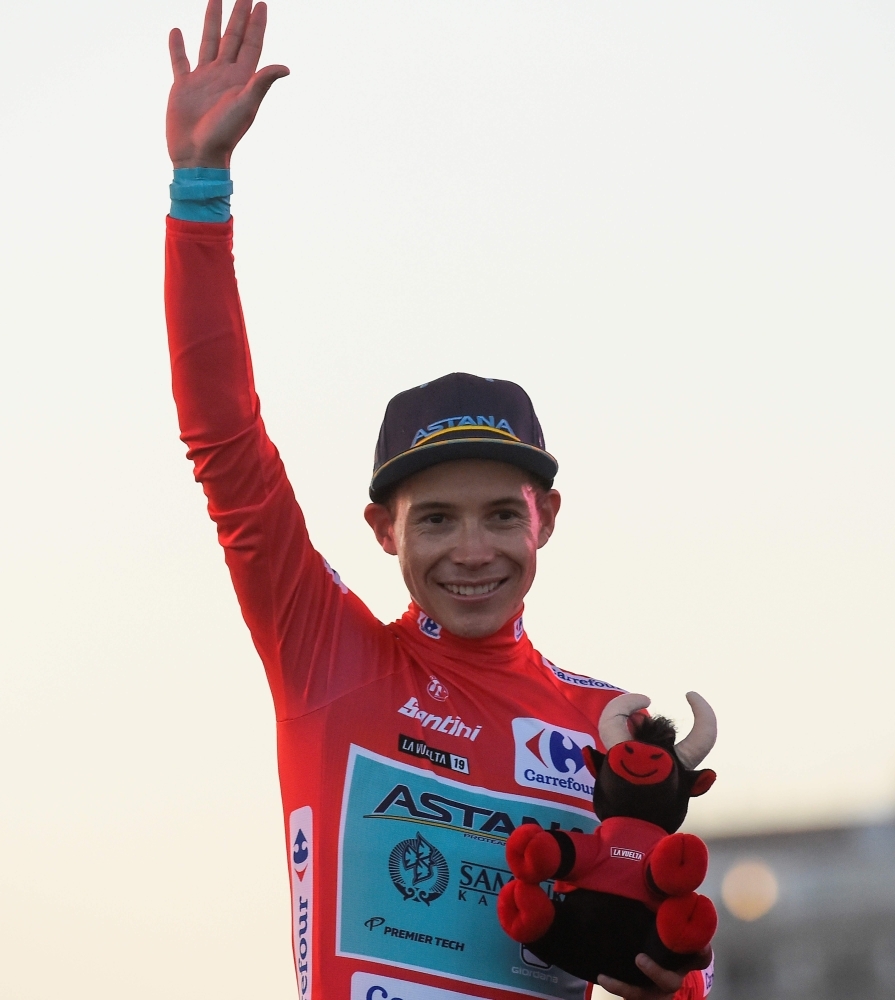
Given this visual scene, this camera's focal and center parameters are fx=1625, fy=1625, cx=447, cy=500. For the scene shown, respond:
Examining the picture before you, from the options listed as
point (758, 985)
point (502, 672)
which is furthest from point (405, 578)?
point (758, 985)

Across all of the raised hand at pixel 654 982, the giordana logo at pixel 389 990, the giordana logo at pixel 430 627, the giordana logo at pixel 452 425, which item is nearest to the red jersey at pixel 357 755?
the giordana logo at pixel 389 990

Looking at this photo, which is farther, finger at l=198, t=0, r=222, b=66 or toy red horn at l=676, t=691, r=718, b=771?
finger at l=198, t=0, r=222, b=66

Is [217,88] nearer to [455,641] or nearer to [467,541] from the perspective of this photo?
[467,541]

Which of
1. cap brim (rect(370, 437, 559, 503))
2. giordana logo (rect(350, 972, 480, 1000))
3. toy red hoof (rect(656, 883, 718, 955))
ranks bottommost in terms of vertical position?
giordana logo (rect(350, 972, 480, 1000))

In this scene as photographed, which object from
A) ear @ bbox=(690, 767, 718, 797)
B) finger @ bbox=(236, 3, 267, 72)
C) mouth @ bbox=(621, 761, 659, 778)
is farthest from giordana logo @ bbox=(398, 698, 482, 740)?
finger @ bbox=(236, 3, 267, 72)

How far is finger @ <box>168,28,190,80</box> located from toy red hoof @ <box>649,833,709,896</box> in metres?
2.09

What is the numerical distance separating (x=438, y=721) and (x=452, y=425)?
0.73 metres

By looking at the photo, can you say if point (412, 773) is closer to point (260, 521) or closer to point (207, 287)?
point (260, 521)

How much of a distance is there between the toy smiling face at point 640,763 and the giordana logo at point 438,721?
1.34 ft

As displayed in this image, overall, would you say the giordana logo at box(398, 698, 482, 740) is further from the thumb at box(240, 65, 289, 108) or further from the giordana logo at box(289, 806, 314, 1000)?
the thumb at box(240, 65, 289, 108)

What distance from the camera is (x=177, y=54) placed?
3.89m

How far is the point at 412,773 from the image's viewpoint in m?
3.77

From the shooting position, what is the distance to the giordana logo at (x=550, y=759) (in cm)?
388

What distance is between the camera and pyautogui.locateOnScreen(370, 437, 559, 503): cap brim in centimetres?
395
